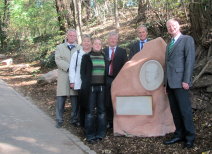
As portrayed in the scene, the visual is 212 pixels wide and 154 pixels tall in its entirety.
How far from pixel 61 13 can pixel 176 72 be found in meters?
12.1

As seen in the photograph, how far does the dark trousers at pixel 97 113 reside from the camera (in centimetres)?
643

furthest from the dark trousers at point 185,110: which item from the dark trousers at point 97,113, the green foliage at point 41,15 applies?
the green foliage at point 41,15

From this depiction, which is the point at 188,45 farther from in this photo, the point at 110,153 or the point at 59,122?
the point at 59,122

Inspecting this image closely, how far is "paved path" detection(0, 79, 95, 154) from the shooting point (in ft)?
19.9

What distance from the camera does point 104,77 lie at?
255 inches

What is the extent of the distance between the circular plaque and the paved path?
1630mm

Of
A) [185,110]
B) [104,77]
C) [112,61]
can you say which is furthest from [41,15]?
[185,110]

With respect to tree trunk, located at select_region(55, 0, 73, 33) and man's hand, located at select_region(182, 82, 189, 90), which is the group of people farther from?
tree trunk, located at select_region(55, 0, 73, 33)

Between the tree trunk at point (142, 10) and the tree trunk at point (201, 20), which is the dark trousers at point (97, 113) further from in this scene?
the tree trunk at point (142, 10)

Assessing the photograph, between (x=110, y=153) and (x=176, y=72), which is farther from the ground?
(x=176, y=72)

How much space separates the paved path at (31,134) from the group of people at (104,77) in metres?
0.40

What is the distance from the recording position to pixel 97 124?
21.8ft

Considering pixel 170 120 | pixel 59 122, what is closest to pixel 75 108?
pixel 59 122

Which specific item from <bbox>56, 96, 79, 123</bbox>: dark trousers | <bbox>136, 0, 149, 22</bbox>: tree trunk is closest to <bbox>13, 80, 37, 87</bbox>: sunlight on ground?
<bbox>136, 0, 149, 22</bbox>: tree trunk
